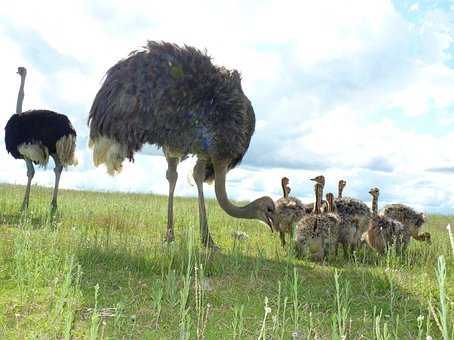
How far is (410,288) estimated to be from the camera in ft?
21.8

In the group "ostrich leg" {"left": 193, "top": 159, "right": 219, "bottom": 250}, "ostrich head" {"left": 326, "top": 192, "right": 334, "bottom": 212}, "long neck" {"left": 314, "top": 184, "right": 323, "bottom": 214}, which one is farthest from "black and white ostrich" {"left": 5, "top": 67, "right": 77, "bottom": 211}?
"ostrich head" {"left": 326, "top": 192, "right": 334, "bottom": 212}

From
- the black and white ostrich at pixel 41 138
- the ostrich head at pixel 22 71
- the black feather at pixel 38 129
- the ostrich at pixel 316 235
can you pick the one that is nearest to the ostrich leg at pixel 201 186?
the ostrich at pixel 316 235

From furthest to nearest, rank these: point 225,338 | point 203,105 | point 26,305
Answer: point 203,105
point 26,305
point 225,338

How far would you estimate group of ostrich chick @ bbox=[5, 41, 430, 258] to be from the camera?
8617mm

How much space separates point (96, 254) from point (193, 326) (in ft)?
8.28

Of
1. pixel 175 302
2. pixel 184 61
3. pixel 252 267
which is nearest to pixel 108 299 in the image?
pixel 175 302

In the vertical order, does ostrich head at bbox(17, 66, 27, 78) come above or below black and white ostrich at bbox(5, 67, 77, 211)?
above

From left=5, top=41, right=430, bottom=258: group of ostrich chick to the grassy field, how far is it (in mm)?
527

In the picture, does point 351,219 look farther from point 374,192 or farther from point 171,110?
point 171,110

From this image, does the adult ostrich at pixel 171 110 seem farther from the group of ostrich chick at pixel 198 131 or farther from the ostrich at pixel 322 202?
the ostrich at pixel 322 202

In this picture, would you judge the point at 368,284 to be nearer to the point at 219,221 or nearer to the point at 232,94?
the point at 232,94

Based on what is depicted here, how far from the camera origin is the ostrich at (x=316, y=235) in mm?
8250

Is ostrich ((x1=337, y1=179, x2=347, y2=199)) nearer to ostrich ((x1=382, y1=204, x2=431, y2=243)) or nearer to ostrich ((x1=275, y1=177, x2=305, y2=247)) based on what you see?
ostrich ((x1=382, y1=204, x2=431, y2=243))

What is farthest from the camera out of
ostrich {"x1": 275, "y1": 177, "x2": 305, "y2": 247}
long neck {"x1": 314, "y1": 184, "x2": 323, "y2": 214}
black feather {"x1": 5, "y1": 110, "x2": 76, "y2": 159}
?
black feather {"x1": 5, "y1": 110, "x2": 76, "y2": 159}
